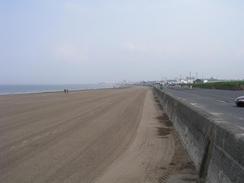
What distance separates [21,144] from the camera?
1557 cm

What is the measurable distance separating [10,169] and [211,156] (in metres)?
5.77

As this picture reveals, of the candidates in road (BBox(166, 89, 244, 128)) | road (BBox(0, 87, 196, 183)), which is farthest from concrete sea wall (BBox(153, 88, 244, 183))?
road (BBox(0, 87, 196, 183))

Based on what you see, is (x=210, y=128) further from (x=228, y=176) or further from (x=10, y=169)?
(x=10, y=169)

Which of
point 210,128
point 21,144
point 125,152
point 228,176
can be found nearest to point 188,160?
point 125,152

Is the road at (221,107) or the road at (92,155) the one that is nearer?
the road at (92,155)

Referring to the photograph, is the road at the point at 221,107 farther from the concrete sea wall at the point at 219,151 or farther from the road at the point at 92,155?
the road at the point at 92,155

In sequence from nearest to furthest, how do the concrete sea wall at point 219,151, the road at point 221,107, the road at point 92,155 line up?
the concrete sea wall at point 219,151
the road at point 92,155
the road at point 221,107

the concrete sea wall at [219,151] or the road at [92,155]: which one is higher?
the concrete sea wall at [219,151]

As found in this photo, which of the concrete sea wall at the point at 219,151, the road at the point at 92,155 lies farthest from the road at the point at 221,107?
the road at the point at 92,155

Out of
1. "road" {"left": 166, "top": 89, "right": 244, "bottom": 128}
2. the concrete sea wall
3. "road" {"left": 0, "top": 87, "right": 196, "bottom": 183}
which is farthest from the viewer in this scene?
"road" {"left": 166, "top": 89, "right": 244, "bottom": 128}

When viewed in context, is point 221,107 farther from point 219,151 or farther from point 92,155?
point 219,151

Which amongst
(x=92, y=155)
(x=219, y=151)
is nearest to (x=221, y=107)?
(x=92, y=155)

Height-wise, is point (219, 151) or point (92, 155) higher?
point (219, 151)

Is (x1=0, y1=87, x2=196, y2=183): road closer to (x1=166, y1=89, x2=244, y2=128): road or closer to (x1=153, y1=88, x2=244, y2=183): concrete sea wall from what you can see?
(x1=153, y1=88, x2=244, y2=183): concrete sea wall
